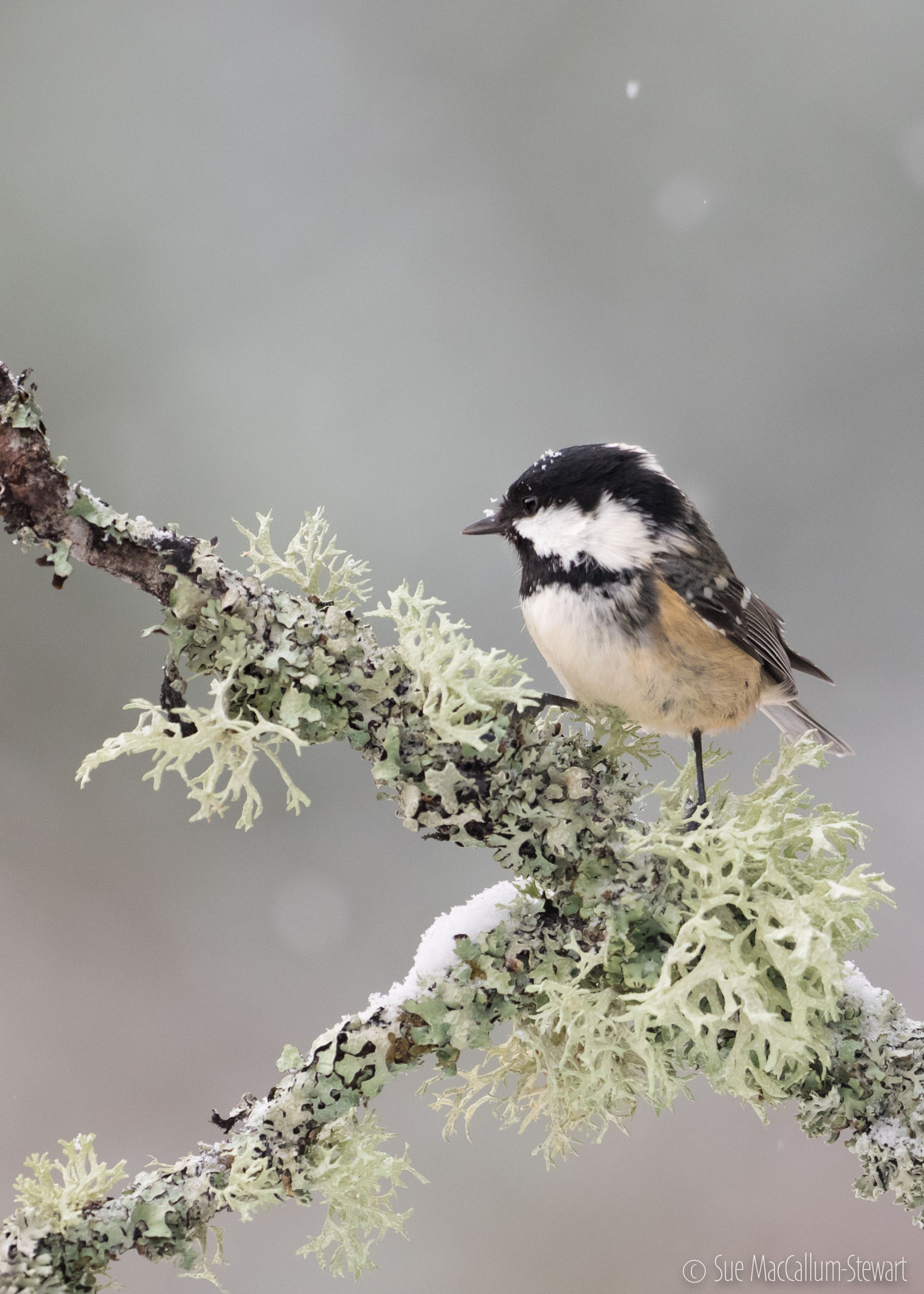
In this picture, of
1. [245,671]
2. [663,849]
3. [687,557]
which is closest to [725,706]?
[687,557]

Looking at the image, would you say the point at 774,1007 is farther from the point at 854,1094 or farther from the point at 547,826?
the point at 547,826

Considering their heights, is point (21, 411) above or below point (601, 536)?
below

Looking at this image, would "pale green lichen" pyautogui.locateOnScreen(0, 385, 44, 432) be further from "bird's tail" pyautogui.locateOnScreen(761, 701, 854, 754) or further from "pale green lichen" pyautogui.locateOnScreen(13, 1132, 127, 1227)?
"bird's tail" pyautogui.locateOnScreen(761, 701, 854, 754)

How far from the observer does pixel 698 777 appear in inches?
39.1

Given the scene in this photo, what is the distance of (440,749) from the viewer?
2.65ft

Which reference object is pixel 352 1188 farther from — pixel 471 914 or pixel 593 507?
pixel 593 507

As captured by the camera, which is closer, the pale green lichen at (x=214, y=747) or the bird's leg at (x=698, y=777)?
the pale green lichen at (x=214, y=747)

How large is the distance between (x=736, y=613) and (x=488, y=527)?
30 centimetres

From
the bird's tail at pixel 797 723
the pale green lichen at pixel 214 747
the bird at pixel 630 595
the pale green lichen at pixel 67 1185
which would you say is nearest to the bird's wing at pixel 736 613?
the bird at pixel 630 595

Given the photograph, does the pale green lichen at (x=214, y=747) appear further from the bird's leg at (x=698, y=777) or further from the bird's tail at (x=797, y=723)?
the bird's tail at (x=797, y=723)

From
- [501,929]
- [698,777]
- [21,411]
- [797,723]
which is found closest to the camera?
[21,411]

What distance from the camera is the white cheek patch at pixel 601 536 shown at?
1.03 m

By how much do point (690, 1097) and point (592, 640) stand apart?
44 centimetres

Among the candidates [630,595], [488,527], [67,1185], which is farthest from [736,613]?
[67,1185]
